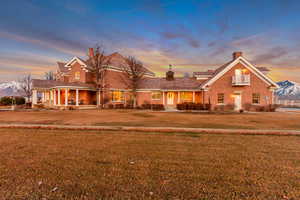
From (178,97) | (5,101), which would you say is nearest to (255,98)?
(178,97)

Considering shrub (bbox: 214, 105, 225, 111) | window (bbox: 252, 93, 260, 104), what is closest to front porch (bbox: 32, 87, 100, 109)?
shrub (bbox: 214, 105, 225, 111)

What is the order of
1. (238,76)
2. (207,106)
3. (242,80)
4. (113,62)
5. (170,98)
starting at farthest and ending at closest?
(113,62) → (170,98) → (238,76) → (242,80) → (207,106)

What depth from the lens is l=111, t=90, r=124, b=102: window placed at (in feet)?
91.0

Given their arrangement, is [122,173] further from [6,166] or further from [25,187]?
[6,166]

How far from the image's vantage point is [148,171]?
3.62 m

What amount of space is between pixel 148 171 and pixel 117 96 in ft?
83.5

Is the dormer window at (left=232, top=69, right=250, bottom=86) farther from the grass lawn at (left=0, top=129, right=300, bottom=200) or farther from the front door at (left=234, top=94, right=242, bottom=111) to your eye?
the grass lawn at (left=0, top=129, right=300, bottom=200)

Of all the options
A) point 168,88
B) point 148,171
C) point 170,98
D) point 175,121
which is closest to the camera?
point 148,171

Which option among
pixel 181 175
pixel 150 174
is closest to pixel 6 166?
pixel 150 174

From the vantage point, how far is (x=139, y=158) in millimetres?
4496

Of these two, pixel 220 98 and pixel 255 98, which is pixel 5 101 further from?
pixel 255 98

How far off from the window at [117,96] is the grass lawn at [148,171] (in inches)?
865

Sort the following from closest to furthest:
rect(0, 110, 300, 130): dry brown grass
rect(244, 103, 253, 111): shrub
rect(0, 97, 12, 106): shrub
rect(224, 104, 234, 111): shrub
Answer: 1. rect(0, 110, 300, 130): dry brown grass
2. rect(244, 103, 253, 111): shrub
3. rect(224, 104, 234, 111): shrub
4. rect(0, 97, 12, 106): shrub

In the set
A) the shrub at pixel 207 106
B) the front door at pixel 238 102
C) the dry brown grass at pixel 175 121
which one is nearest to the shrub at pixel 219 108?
the shrub at pixel 207 106
